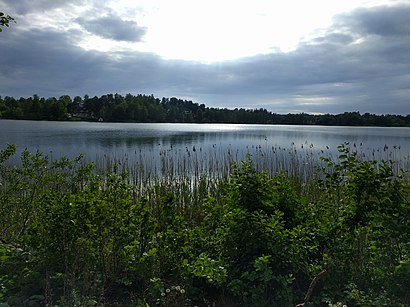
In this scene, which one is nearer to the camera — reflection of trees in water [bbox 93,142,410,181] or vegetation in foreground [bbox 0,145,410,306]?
vegetation in foreground [bbox 0,145,410,306]

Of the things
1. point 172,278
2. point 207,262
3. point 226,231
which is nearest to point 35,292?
point 172,278

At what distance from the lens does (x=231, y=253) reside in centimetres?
346

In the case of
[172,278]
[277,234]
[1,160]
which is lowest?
[172,278]

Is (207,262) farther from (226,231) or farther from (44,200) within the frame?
(44,200)

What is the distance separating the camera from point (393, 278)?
292 cm

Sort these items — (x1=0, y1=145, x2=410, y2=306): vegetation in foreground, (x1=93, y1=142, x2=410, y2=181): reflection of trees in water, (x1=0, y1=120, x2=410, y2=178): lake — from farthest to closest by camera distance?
(x1=0, y1=120, x2=410, y2=178): lake < (x1=93, y1=142, x2=410, y2=181): reflection of trees in water < (x1=0, y1=145, x2=410, y2=306): vegetation in foreground

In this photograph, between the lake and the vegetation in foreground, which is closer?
the vegetation in foreground

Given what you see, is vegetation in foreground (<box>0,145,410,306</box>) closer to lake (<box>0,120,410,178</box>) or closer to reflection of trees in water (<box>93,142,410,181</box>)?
reflection of trees in water (<box>93,142,410,181</box>)

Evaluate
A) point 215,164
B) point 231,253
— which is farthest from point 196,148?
point 231,253

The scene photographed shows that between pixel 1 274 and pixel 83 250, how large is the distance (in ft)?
2.97

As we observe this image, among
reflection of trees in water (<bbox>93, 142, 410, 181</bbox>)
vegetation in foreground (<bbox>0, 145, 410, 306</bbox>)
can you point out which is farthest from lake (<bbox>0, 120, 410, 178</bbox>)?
vegetation in foreground (<bbox>0, 145, 410, 306</bbox>)

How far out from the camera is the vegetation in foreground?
3104 mm

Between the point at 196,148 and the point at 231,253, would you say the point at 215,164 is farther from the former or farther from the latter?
the point at 196,148

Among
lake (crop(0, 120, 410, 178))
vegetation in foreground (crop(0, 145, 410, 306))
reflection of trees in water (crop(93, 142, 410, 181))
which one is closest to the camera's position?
vegetation in foreground (crop(0, 145, 410, 306))
